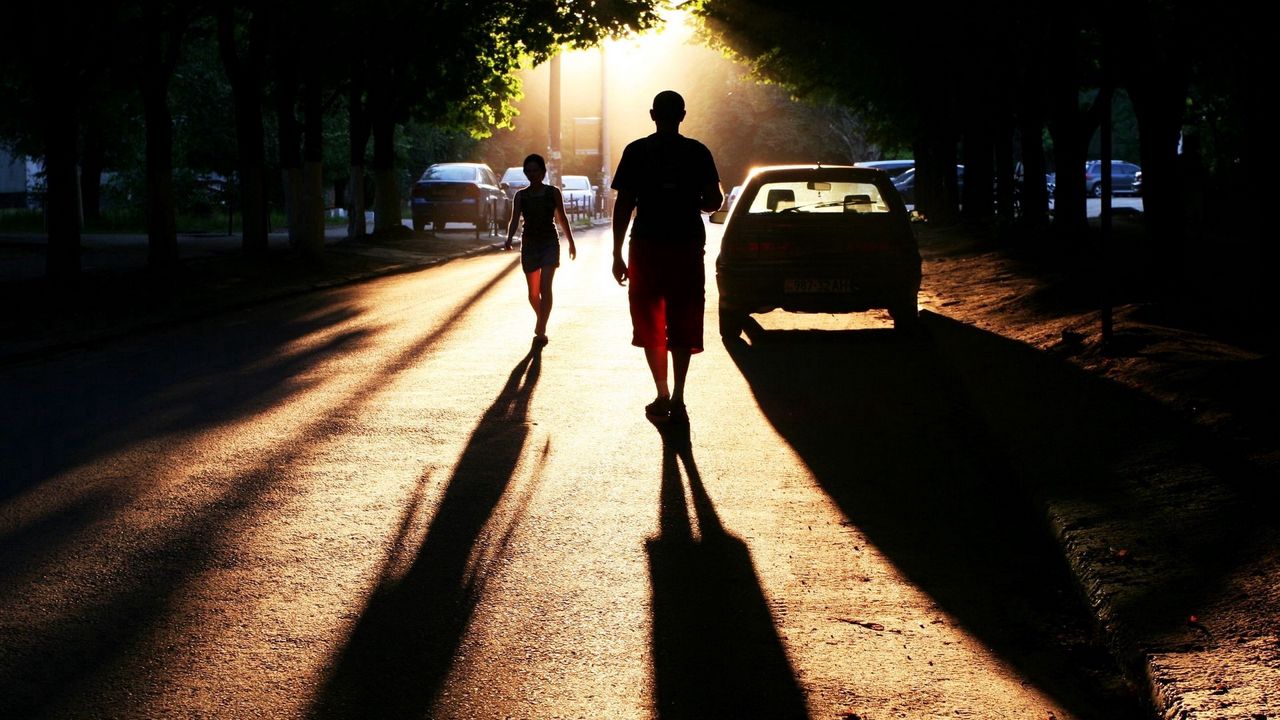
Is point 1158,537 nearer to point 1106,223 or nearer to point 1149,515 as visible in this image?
point 1149,515

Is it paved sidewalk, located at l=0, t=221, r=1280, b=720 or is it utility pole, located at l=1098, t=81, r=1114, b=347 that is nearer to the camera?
paved sidewalk, located at l=0, t=221, r=1280, b=720

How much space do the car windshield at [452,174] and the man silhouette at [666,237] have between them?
106ft

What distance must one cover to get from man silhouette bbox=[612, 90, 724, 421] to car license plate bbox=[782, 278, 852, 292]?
459cm

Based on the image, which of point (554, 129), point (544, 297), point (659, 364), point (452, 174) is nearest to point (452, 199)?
point (452, 174)

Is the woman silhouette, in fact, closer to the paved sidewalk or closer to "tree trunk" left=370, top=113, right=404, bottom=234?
the paved sidewalk

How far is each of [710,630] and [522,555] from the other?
125cm

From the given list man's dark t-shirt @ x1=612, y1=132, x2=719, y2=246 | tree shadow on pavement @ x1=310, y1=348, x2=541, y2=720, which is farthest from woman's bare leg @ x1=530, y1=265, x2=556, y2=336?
tree shadow on pavement @ x1=310, y1=348, x2=541, y2=720

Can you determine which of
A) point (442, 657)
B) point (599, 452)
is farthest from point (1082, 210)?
point (442, 657)

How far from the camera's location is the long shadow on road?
5145mm

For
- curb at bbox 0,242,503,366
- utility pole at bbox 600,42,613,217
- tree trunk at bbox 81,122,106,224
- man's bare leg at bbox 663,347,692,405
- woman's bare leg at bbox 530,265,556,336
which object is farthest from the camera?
utility pole at bbox 600,42,613,217

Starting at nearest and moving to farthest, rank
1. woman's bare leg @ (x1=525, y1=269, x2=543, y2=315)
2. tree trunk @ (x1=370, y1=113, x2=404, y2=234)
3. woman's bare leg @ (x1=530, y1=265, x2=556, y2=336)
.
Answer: woman's bare leg @ (x1=530, y1=265, x2=556, y2=336)
woman's bare leg @ (x1=525, y1=269, x2=543, y2=315)
tree trunk @ (x1=370, y1=113, x2=404, y2=234)

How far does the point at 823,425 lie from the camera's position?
Answer: 31.2ft

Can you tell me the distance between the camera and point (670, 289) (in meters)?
9.41

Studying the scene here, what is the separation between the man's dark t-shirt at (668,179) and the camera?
30.1ft
